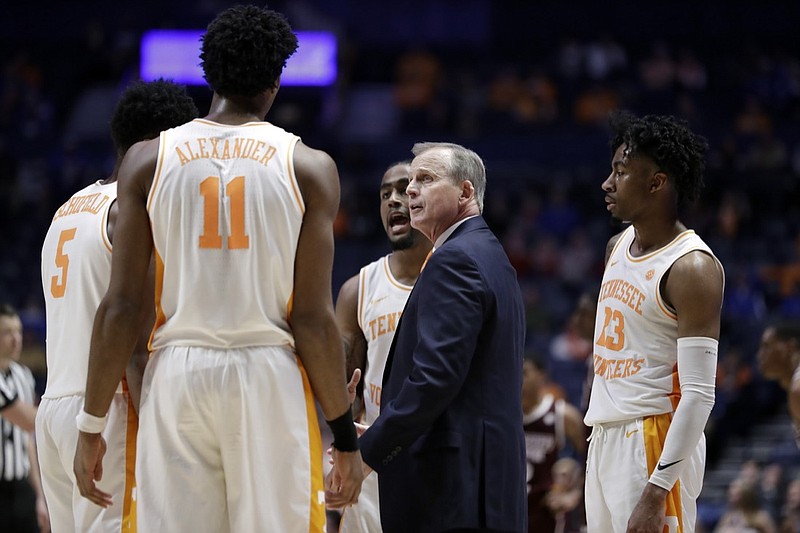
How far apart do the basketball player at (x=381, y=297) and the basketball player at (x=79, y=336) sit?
→ 1.55 meters

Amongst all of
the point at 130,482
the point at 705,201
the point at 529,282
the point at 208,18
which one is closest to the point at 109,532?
the point at 130,482

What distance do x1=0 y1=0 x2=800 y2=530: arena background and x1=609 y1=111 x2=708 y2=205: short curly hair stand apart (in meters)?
7.36

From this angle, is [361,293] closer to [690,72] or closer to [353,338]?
[353,338]

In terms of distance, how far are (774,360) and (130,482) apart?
167 inches

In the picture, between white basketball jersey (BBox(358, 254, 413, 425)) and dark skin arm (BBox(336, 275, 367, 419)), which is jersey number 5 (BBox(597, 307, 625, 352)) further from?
dark skin arm (BBox(336, 275, 367, 419))

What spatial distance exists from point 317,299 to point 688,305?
180 cm

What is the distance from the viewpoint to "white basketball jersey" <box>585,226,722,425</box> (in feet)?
Answer: 16.8

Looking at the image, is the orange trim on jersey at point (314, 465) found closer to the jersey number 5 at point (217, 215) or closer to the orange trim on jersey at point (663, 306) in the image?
the jersey number 5 at point (217, 215)

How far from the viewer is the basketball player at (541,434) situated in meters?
8.01

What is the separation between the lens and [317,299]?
13.5ft

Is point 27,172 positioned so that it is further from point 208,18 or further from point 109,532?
point 109,532

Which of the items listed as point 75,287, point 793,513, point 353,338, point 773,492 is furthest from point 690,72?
point 75,287

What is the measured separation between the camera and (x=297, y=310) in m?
4.11

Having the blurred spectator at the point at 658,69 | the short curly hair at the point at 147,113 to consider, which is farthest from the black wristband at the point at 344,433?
the blurred spectator at the point at 658,69
